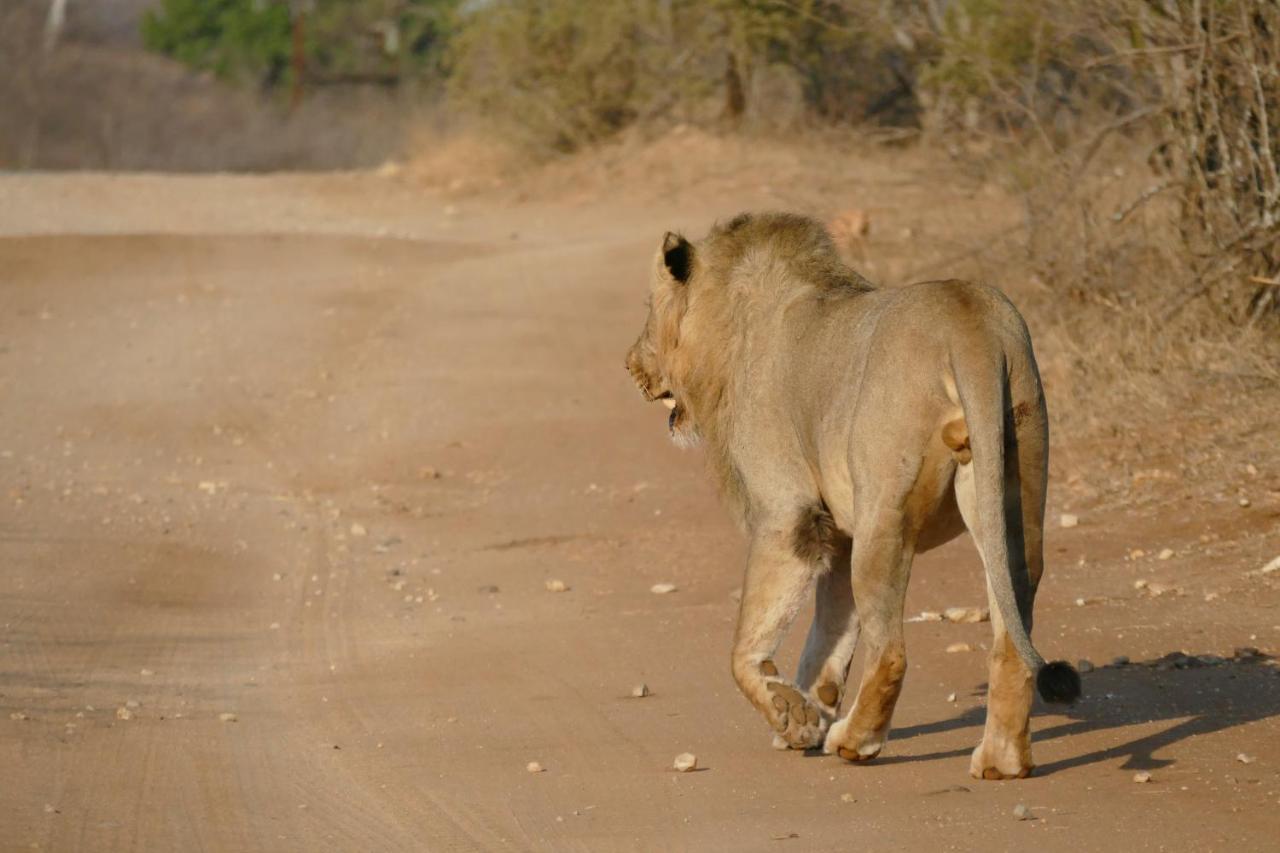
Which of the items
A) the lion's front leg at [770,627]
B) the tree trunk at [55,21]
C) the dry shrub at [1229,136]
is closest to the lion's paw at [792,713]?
the lion's front leg at [770,627]

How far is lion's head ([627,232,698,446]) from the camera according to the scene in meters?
6.75

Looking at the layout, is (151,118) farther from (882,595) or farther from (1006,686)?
(1006,686)

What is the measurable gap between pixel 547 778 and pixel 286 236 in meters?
17.7

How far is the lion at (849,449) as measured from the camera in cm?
541

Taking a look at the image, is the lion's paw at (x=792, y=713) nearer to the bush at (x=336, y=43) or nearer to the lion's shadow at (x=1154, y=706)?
the lion's shadow at (x=1154, y=706)

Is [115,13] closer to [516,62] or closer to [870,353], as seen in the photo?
[516,62]

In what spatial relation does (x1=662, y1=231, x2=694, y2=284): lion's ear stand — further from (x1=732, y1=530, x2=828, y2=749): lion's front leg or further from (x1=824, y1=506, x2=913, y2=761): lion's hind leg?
(x1=824, y1=506, x2=913, y2=761): lion's hind leg

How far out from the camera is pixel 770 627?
5.92 m

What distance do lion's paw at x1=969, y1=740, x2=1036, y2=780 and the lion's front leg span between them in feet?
1.78

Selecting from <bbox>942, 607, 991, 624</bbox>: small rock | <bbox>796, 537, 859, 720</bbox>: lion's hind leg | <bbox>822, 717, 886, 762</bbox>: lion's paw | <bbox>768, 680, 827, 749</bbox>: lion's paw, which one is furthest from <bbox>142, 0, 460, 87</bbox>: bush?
<bbox>822, 717, 886, 762</bbox>: lion's paw

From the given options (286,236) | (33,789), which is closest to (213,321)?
(286,236)

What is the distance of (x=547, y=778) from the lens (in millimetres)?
5930

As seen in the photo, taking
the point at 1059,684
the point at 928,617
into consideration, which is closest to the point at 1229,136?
the point at 928,617

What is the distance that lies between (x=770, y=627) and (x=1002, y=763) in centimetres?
84
